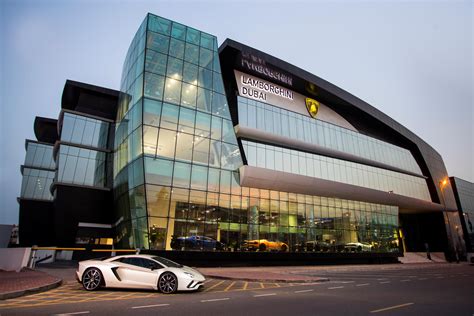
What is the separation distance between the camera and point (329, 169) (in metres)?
38.1

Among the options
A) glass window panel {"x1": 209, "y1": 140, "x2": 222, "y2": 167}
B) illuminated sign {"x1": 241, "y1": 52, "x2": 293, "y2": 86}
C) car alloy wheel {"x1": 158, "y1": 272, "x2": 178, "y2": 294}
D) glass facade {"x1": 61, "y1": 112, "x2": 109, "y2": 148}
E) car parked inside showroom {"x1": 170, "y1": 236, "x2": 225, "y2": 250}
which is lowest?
car alloy wheel {"x1": 158, "y1": 272, "x2": 178, "y2": 294}

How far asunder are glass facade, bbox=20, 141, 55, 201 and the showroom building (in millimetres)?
182

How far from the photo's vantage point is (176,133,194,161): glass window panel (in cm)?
2583

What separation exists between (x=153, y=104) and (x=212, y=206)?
1023 cm

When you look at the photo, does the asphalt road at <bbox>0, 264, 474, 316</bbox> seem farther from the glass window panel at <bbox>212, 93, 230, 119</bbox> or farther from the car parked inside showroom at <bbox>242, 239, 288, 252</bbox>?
the glass window panel at <bbox>212, 93, 230, 119</bbox>

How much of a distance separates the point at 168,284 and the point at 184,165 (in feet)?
52.5

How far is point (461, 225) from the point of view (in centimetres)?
5981

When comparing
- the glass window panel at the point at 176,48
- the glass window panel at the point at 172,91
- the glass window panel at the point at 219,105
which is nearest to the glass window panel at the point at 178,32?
the glass window panel at the point at 176,48

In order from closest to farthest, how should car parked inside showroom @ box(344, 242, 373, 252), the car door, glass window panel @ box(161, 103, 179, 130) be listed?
the car door → glass window panel @ box(161, 103, 179, 130) → car parked inside showroom @ box(344, 242, 373, 252)

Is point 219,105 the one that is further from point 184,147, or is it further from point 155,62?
point 155,62

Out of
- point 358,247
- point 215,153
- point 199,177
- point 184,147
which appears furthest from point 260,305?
point 358,247

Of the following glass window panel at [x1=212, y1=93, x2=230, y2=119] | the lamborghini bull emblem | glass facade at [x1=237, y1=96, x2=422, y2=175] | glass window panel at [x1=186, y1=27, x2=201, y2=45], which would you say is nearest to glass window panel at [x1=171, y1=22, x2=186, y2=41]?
glass window panel at [x1=186, y1=27, x2=201, y2=45]

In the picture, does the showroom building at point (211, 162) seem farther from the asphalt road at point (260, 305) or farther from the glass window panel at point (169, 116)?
the asphalt road at point (260, 305)

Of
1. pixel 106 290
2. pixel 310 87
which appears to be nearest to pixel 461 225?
pixel 310 87
